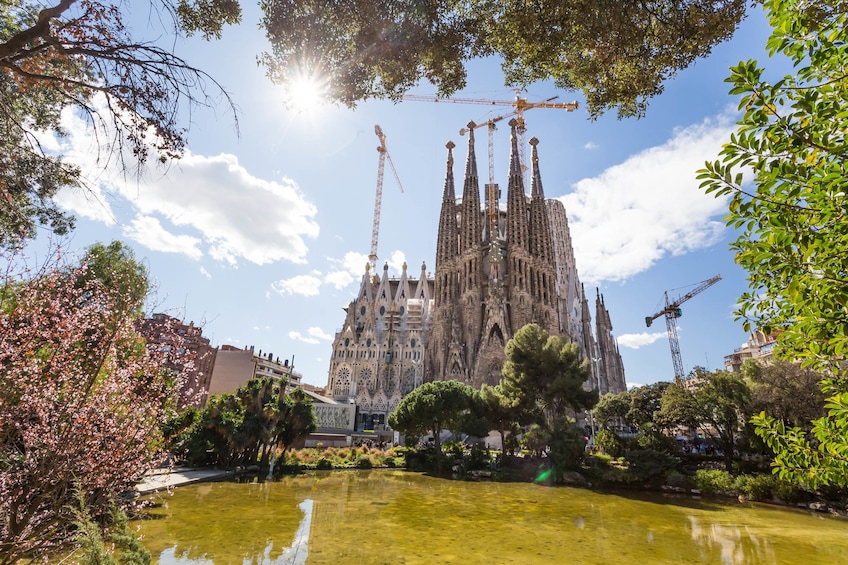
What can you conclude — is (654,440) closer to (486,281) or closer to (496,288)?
(496,288)

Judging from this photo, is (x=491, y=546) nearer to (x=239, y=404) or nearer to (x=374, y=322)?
(x=239, y=404)

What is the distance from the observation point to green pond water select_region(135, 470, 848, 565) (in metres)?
8.90

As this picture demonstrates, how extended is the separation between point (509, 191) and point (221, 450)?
42.9m

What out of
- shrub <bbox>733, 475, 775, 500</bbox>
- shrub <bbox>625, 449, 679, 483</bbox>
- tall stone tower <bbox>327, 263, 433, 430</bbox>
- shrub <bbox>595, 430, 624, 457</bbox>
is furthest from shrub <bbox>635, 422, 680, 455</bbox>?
tall stone tower <bbox>327, 263, 433, 430</bbox>

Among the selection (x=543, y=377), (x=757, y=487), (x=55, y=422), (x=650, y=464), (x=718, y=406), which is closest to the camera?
A: (x=55, y=422)

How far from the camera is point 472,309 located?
47750 millimetres

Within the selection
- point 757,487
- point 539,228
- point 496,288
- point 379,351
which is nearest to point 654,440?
point 757,487

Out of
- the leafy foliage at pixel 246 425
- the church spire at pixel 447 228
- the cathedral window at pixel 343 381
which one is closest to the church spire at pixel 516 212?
the church spire at pixel 447 228

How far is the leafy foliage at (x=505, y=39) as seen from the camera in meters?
5.84

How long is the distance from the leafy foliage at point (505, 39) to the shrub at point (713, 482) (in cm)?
1852

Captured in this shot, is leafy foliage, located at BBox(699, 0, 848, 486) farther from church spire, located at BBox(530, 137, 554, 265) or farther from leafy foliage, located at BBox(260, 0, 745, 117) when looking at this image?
church spire, located at BBox(530, 137, 554, 265)

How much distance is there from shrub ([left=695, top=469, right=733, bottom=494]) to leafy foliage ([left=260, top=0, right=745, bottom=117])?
18.5 metres

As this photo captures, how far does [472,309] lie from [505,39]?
42062mm

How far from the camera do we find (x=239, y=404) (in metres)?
20.3
